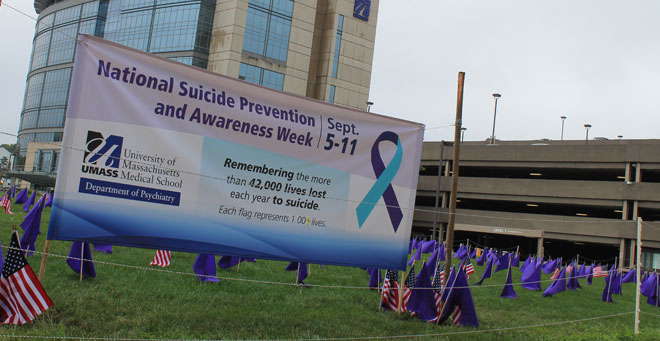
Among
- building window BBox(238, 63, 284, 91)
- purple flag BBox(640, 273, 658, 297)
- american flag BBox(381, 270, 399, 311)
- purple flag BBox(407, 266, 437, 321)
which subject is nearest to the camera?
purple flag BBox(407, 266, 437, 321)

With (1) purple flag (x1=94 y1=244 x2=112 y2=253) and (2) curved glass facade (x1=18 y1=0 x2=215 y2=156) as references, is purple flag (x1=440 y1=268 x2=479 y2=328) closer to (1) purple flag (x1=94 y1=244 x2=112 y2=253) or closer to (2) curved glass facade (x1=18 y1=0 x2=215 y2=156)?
(1) purple flag (x1=94 y1=244 x2=112 y2=253)

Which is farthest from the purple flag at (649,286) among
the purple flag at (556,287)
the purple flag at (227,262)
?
the purple flag at (227,262)

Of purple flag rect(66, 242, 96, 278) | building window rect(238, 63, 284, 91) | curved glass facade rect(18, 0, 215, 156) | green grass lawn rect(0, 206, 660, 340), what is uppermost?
curved glass facade rect(18, 0, 215, 156)

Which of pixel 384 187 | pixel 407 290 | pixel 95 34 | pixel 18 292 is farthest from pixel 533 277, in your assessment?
pixel 95 34

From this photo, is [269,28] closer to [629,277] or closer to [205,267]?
[629,277]

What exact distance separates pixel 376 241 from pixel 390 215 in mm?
576

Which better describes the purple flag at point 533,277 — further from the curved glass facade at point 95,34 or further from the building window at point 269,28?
the curved glass facade at point 95,34

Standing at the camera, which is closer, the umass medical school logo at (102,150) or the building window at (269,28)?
the umass medical school logo at (102,150)

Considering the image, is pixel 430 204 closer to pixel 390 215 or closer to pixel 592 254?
pixel 592 254

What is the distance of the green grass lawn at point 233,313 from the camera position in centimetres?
831

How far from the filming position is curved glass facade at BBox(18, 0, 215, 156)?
58.9 metres

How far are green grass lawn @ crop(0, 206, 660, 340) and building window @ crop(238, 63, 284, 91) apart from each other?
4183 centimetres

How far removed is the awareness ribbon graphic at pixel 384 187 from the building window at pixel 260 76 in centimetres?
4623

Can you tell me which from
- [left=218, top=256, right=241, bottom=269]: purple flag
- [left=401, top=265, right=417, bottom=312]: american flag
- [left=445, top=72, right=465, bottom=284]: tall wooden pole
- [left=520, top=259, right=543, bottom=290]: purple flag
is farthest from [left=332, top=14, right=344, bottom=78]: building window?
[left=401, top=265, right=417, bottom=312]: american flag
